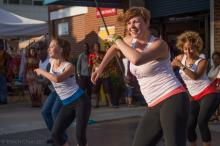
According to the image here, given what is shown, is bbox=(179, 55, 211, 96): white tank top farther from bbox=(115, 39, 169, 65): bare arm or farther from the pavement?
bbox=(115, 39, 169, 65): bare arm

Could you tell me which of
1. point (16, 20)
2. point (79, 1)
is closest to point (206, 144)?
point (79, 1)

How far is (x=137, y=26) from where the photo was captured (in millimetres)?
4168

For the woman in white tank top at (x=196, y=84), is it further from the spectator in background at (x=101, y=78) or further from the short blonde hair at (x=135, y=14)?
the spectator in background at (x=101, y=78)

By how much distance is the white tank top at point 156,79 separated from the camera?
414cm

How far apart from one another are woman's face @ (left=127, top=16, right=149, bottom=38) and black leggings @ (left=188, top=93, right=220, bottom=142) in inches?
85.3

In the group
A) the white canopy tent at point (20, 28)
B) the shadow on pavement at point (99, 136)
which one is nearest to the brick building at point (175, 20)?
the white canopy tent at point (20, 28)

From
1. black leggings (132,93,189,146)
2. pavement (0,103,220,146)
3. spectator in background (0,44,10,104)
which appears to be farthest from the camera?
spectator in background (0,44,10,104)

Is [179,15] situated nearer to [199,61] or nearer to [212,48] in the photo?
[212,48]

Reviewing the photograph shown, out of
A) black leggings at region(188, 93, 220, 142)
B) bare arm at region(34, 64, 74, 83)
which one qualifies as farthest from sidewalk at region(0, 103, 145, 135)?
black leggings at region(188, 93, 220, 142)

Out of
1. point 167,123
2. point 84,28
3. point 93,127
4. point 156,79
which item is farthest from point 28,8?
point 167,123

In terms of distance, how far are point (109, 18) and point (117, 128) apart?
21.8 feet

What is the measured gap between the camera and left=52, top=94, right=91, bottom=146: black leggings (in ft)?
19.3

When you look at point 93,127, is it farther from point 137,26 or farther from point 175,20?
point 137,26

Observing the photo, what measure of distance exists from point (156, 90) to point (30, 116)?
784cm
